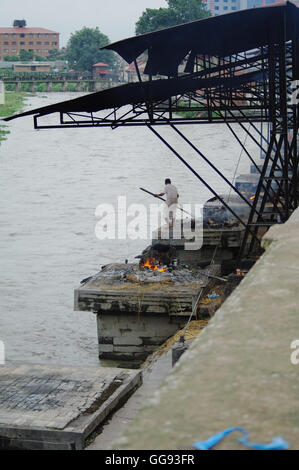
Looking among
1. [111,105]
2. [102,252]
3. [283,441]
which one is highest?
[111,105]

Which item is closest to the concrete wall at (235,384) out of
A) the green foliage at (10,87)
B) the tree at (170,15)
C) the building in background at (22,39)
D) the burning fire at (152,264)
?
the burning fire at (152,264)

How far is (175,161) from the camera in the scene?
44.6m

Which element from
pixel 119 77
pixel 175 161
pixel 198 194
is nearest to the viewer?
pixel 198 194

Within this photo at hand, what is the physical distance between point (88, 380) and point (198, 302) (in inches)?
145

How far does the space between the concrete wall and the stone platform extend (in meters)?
3.87

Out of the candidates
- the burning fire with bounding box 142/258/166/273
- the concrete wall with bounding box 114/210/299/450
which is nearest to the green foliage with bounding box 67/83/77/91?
the burning fire with bounding box 142/258/166/273

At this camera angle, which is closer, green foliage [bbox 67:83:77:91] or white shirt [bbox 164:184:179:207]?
white shirt [bbox 164:184:179:207]

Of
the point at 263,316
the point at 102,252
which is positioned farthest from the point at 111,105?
the point at 263,316

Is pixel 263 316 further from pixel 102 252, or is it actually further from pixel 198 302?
pixel 102 252

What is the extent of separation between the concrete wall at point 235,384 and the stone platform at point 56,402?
12.7 feet

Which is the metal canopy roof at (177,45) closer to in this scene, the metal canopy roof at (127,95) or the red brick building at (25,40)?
the metal canopy roof at (127,95)

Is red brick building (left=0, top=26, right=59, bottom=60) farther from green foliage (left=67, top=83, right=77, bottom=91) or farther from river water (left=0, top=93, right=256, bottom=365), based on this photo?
river water (left=0, top=93, right=256, bottom=365)

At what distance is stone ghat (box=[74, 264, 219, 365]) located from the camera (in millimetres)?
12672

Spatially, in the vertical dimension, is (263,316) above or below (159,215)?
above
